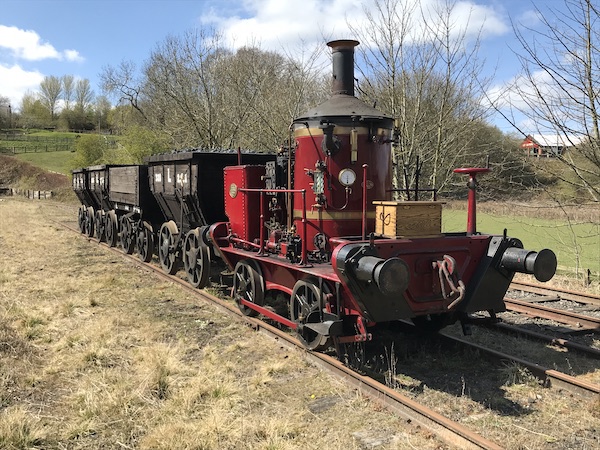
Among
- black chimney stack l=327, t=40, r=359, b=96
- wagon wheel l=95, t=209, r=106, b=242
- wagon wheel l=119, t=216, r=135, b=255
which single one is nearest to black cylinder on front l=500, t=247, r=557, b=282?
black chimney stack l=327, t=40, r=359, b=96

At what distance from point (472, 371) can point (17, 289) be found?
8012mm

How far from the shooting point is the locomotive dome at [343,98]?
591 cm

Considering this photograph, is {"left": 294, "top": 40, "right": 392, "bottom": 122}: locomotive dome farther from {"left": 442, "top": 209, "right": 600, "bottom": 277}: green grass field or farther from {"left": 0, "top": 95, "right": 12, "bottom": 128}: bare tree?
{"left": 0, "top": 95, "right": 12, "bottom": 128}: bare tree

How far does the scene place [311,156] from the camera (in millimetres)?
6090

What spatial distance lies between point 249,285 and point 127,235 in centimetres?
744

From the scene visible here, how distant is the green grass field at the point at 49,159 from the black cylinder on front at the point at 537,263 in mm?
56818

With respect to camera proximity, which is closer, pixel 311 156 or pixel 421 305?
pixel 421 305

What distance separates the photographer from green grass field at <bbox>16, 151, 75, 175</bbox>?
188 feet

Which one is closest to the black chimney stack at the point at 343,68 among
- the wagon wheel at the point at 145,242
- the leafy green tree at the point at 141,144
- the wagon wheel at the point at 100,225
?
the wagon wheel at the point at 145,242

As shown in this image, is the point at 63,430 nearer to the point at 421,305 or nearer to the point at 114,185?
the point at 421,305

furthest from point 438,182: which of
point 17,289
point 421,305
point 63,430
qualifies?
point 63,430

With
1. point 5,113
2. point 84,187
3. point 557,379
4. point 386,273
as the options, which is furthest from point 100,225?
point 5,113

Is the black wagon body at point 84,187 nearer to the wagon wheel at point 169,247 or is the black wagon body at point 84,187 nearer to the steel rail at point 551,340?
the wagon wheel at point 169,247

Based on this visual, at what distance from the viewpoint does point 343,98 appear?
20.3 feet
